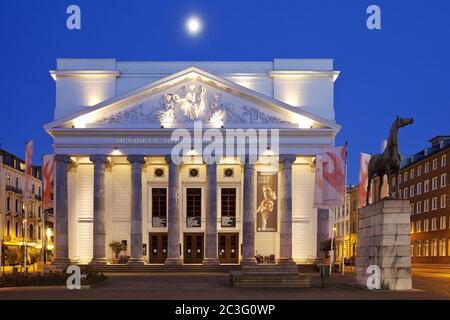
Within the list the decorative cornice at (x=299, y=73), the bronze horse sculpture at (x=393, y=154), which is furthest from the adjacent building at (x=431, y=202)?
the bronze horse sculpture at (x=393, y=154)

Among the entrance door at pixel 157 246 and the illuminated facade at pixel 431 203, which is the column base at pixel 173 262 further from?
the illuminated facade at pixel 431 203

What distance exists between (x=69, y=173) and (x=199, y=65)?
53.7ft

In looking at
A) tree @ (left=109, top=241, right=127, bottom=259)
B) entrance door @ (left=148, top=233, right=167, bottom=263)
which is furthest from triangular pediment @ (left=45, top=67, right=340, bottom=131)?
entrance door @ (left=148, top=233, right=167, bottom=263)

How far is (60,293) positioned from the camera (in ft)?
95.4

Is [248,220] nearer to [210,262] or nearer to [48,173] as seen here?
[210,262]

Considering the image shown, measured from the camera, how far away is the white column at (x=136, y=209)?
59406 mm

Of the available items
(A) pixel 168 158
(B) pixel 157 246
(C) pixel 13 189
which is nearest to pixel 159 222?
(B) pixel 157 246

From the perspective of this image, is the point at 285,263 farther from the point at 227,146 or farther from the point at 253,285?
the point at 253,285

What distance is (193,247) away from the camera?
65.5 meters

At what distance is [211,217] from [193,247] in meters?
6.87

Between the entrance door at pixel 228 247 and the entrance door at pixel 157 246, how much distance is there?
5417mm

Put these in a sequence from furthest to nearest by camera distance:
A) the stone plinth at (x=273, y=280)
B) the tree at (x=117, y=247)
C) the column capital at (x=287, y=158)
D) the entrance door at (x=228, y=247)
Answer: the entrance door at (x=228, y=247) < the tree at (x=117, y=247) < the column capital at (x=287, y=158) < the stone plinth at (x=273, y=280)

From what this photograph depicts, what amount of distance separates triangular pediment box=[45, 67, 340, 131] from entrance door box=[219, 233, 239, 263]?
1183 cm

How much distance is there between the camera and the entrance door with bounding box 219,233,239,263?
65.4 m
